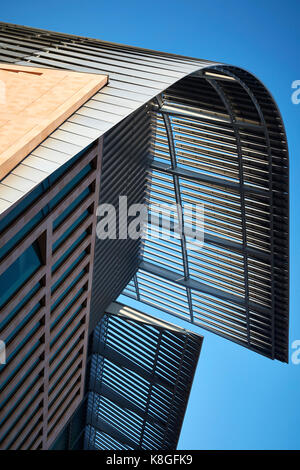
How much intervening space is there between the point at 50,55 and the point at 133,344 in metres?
26.0

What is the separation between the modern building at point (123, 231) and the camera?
17.6m

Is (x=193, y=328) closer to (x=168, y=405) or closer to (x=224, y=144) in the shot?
(x=168, y=405)

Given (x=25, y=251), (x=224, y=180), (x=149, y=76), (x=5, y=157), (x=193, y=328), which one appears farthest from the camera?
(x=193, y=328)

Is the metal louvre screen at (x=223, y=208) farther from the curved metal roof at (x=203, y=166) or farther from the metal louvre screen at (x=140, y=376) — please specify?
the metal louvre screen at (x=140, y=376)

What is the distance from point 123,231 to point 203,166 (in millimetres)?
6587

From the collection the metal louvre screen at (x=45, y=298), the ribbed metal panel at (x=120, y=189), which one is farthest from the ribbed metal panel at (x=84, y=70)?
the ribbed metal panel at (x=120, y=189)

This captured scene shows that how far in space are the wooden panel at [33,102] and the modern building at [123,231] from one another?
0.07 metres

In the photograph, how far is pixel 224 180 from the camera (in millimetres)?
36250

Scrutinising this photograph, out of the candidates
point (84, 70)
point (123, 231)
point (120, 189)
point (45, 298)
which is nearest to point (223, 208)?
point (123, 231)

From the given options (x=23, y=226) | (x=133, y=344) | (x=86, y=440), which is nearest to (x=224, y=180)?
(x=133, y=344)

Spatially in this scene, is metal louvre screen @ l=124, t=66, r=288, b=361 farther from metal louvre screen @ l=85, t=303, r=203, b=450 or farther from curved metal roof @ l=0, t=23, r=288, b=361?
metal louvre screen @ l=85, t=303, r=203, b=450

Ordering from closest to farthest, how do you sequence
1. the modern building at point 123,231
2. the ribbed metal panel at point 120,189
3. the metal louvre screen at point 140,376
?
the modern building at point 123,231, the ribbed metal panel at point 120,189, the metal louvre screen at point 140,376

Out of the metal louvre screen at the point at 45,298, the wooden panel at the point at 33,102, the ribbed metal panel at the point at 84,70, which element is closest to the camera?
the ribbed metal panel at the point at 84,70

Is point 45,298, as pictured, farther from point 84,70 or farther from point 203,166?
point 203,166
